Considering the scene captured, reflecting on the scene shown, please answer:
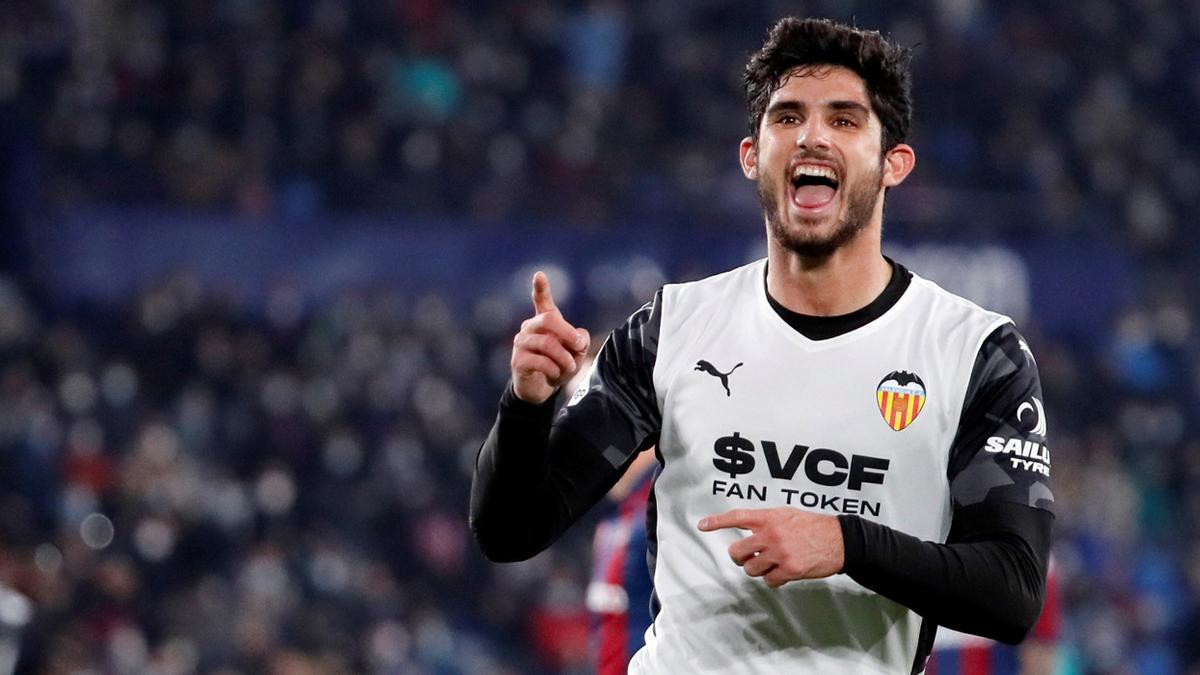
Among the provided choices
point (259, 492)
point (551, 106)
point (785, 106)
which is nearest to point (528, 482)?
point (785, 106)

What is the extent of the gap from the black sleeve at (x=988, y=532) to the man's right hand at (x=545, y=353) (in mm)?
521

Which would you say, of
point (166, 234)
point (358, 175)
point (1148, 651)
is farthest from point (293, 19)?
point (1148, 651)

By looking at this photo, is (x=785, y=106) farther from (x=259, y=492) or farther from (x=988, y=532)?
(x=259, y=492)

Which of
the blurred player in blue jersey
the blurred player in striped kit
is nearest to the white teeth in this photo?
the blurred player in blue jersey

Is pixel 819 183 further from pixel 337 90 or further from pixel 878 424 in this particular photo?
pixel 337 90

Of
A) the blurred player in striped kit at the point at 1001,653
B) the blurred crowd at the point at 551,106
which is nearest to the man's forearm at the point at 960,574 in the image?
the blurred player in striped kit at the point at 1001,653

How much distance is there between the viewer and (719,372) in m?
3.12

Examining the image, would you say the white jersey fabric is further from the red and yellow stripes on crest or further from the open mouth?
the open mouth

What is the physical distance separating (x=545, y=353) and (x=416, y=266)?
11.1 metres

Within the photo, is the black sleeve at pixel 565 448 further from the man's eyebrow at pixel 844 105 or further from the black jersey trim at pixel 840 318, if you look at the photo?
the man's eyebrow at pixel 844 105

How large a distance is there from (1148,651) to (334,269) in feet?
21.6

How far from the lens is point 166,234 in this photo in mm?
13117

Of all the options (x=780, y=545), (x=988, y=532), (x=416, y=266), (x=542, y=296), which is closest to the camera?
(x=780, y=545)

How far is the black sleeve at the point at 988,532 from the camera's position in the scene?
2.74 metres
